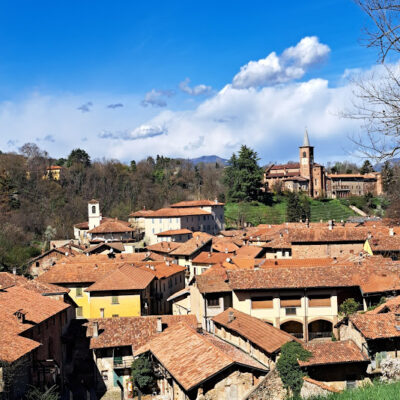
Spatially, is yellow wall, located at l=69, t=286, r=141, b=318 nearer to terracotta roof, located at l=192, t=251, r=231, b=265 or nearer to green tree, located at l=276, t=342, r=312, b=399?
terracotta roof, located at l=192, t=251, r=231, b=265

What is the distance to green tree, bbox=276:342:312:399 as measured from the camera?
1786cm

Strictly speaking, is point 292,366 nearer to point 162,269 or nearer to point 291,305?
point 291,305

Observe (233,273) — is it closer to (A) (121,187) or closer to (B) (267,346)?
(B) (267,346)

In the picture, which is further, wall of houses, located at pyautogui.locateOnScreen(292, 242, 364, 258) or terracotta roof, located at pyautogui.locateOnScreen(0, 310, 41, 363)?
wall of houses, located at pyautogui.locateOnScreen(292, 242, 364, 258)

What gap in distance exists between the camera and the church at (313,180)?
318 ft

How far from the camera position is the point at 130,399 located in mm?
23578

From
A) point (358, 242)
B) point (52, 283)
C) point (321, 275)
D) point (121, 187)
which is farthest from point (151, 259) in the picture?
point (121, 187)

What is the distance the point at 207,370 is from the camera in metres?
17.7

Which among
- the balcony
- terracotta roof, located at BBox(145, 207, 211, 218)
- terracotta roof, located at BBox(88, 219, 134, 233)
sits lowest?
the balcony

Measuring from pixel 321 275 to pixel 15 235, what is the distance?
4104cm

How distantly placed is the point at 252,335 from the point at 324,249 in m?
18.7

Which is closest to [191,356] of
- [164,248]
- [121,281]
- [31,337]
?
[31,337]

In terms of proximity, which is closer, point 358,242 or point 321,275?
point 321,275

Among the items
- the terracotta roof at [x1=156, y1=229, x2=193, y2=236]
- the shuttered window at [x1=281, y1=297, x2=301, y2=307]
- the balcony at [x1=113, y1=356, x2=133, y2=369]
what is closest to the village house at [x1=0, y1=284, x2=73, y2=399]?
the balcony at [x1=113, y1=356, x2=133, y2=369]
